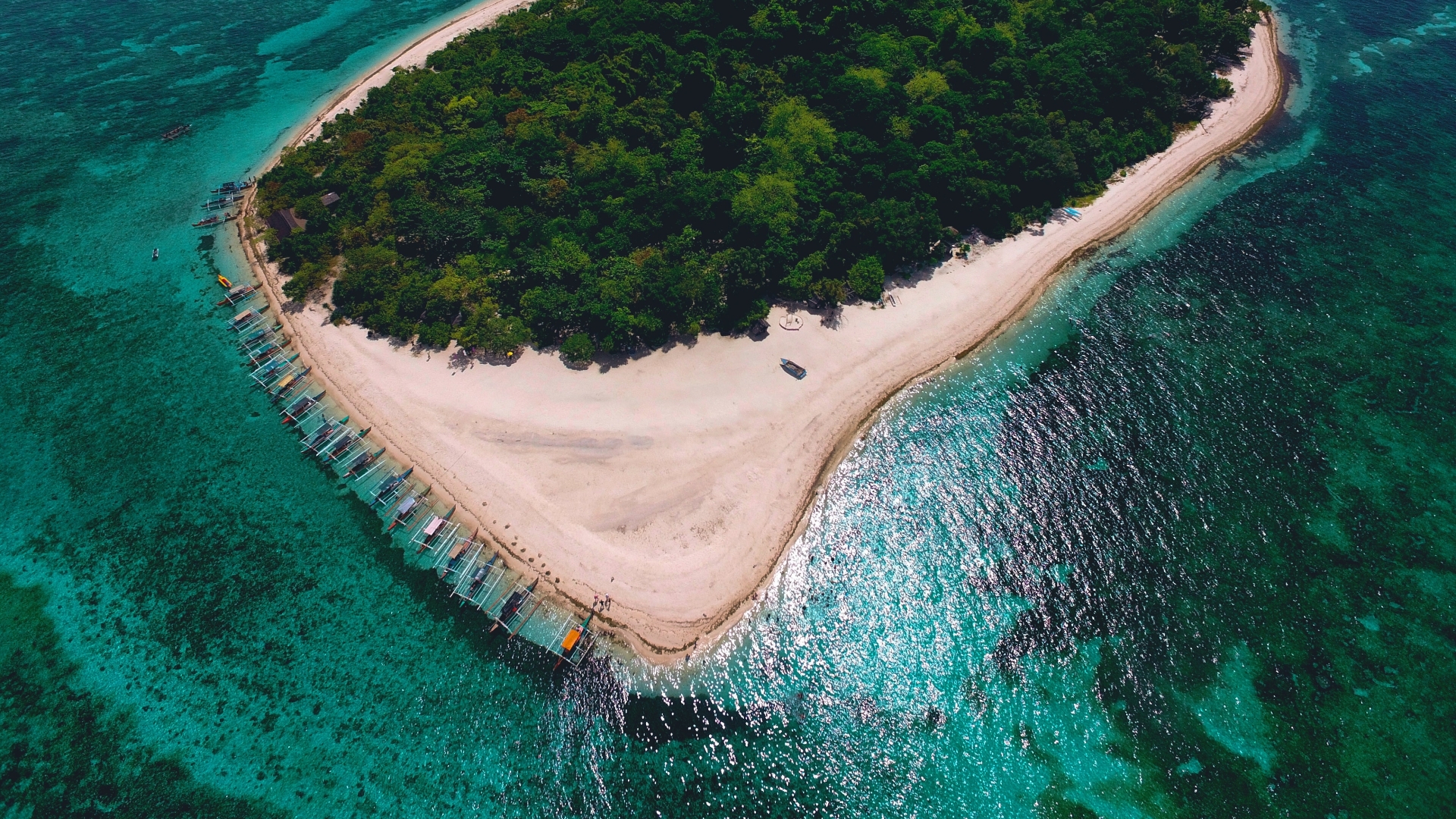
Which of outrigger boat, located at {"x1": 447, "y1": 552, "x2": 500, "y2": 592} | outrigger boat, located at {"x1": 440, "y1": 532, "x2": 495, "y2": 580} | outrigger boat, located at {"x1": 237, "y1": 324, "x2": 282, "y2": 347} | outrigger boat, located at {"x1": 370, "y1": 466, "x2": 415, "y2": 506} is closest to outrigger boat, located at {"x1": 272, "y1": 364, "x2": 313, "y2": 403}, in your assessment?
outrigger boat, located at {"x1": 237, "y1": 324, "x2": 282, "y2": 347}

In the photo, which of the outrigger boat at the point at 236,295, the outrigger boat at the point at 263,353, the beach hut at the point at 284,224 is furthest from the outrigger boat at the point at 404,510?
the beach hut at the point at 284,224

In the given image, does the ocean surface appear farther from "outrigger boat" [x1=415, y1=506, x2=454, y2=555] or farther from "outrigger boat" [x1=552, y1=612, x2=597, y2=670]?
"outrigger boat" [x1=415, y1=506, x2=454, y2=555]

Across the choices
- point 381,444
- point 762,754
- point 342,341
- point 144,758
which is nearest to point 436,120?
point 342,341

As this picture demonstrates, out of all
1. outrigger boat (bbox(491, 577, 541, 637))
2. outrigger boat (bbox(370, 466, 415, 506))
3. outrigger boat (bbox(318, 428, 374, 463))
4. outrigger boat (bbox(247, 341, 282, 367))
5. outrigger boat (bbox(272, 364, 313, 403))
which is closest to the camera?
outrigger boat (bbox(491, 577, 541, 637))

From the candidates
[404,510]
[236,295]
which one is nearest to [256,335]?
[236,295]

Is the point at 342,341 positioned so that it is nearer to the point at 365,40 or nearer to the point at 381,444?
the point at 381,444
